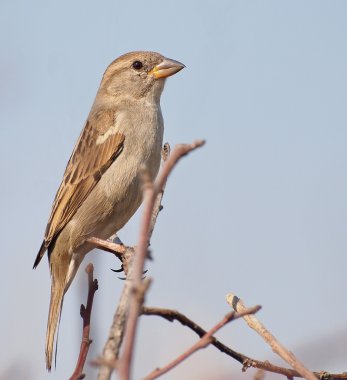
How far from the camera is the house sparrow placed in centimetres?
483

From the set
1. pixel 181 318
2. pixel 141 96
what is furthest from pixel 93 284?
pixel 141 96

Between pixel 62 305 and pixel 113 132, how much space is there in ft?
4.16

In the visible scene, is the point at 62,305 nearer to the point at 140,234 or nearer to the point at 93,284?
the point at 93,284

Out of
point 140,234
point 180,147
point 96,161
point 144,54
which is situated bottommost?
point 140,234

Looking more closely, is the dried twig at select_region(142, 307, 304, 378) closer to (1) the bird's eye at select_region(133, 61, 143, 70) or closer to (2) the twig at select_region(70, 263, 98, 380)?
Result: (2) the twig at select_region(70, 263, 98, 380)

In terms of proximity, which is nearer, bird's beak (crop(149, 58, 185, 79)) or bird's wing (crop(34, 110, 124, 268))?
bird's wing (crop(34, 110, 124, 268))

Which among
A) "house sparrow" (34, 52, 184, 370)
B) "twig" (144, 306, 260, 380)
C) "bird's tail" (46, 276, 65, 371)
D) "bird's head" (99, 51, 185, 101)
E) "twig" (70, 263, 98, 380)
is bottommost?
"twig" (144, 306, 260, 380)

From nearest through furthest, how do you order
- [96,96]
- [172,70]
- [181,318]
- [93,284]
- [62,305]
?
[181,318]
[93,284]
[62,305]
[172,70]
[96,96]

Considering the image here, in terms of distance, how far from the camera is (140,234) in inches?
38.5

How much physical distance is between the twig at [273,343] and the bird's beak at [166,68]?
351cm

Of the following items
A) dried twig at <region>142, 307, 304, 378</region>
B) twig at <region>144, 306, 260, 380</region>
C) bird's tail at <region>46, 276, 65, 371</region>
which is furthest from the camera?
bird's tail at <region>46, 276, 65, 371</region>

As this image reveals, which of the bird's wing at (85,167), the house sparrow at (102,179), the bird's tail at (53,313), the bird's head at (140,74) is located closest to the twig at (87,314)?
the bird's tail at (53,313)

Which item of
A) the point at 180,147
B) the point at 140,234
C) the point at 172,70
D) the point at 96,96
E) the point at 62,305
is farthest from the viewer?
the point at 96,96

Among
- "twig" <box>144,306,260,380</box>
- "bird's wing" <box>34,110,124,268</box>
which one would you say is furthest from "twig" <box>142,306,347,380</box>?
"bird's wing" <box>34,110,124,268</box>
